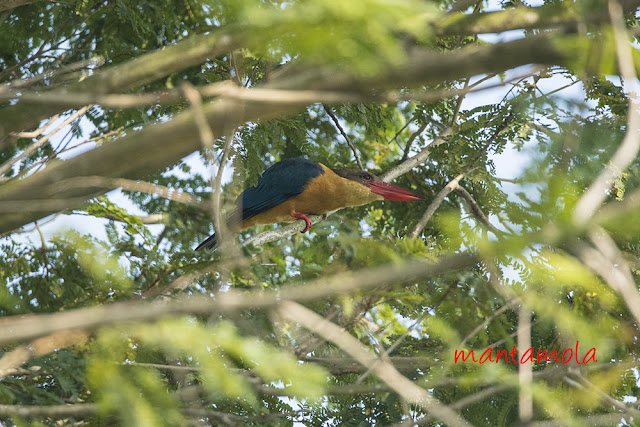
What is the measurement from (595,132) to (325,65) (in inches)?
68.3

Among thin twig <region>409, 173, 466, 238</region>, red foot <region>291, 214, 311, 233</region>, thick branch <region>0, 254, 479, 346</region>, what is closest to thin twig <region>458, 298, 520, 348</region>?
thick branch <region>0, 254, 479, 346</region>

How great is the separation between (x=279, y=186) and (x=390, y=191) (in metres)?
1.02

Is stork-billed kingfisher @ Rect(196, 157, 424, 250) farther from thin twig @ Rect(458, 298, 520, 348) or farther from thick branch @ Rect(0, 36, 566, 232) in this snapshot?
thick branch @ Rect(0, 36, 566, 232)

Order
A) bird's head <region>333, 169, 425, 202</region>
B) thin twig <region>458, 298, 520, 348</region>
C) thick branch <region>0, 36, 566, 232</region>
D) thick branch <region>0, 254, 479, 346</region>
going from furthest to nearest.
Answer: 1. bird's head <region>333, 169, 425, 202</region>
2. thin twig <region>458, 298, 520, 348</region>
3. thick branch <region>0, 36, 566, 232</region>
4. thick branch <region>0, 254, 479, 346</region>

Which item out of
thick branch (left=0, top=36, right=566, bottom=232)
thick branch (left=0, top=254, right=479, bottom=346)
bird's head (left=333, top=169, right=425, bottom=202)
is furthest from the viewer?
bird's head (left=333, top=169, right=425, bottom=202)

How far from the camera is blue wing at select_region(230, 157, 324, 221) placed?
207 inches

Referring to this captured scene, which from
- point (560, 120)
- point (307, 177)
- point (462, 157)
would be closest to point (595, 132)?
point (560, 120)

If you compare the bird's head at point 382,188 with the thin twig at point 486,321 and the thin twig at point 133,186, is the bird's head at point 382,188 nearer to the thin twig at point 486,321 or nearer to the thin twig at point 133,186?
the thin twig at point 486,321

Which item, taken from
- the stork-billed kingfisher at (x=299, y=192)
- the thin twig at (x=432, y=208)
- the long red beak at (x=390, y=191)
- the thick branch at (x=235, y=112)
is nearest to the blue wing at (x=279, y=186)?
the stork-billed kingfisher at (x=299, y=192)

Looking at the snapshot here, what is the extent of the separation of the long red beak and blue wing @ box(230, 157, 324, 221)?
1.85ft

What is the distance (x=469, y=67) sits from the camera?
2.03m

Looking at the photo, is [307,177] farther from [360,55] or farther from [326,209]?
[360,55]

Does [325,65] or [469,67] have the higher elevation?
[325,65]

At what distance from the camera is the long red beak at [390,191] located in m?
4.98
